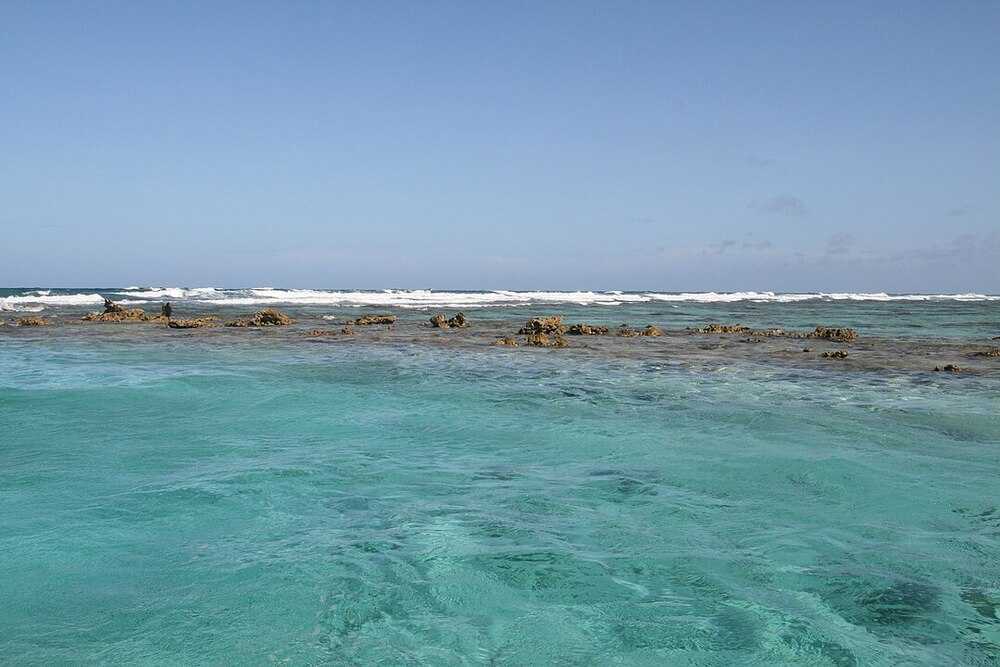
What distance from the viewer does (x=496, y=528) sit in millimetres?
4816

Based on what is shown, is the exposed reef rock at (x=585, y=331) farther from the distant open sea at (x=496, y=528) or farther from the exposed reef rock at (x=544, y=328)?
the distant open sea at (x=496, y=528)

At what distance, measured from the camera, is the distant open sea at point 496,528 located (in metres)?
3.40

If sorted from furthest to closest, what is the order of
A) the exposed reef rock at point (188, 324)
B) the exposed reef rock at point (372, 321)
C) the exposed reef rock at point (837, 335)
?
the exposed reef rock at point (372, 321)
the exposed reef rock at point (188, 324)
the exposed reef rock at point (837, 335)

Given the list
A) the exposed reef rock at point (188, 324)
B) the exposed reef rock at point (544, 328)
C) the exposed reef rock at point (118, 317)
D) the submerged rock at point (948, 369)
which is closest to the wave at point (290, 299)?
the exposed reef rock at point (118, 317)

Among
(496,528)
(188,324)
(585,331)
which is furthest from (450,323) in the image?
(496,528)

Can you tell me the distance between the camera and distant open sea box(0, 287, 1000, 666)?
3402 mm

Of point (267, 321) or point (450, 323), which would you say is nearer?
point (267, 321)

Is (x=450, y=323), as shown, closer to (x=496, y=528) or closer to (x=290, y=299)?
(x=496, y=528)

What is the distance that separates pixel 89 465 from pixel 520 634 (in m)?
4.54

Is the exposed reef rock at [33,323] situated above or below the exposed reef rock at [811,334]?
below

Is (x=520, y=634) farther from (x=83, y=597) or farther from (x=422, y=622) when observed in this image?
(x=83, y=597)

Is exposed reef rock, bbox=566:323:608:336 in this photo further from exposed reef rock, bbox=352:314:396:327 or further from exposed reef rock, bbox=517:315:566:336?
exposed reef rock, bbox=352:314:396:327

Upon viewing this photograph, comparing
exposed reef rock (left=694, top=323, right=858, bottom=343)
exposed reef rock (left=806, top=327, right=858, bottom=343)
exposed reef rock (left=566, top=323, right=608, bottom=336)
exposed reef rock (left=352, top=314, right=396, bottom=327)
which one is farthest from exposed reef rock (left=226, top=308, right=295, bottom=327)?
exposed reef rock (left=806, top=327, right=858, bottom=343)

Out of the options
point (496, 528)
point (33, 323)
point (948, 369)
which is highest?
point (948, 369)
